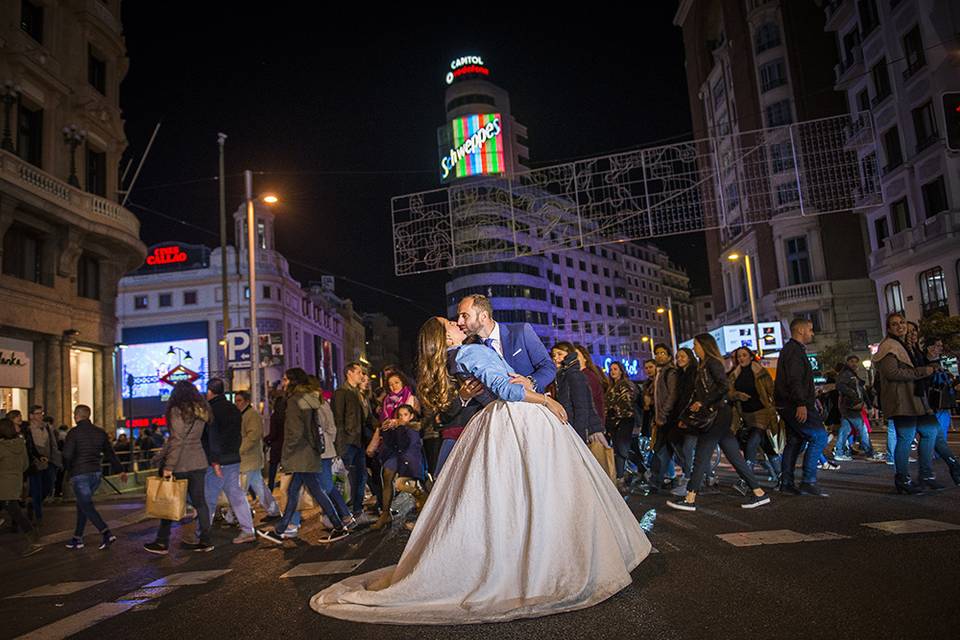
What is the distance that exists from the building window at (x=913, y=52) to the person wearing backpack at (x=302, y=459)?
2593 centimetres

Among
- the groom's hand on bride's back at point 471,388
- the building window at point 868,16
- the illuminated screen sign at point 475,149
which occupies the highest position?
the illuminated screen sign at point 475,149

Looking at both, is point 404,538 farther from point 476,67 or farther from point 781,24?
point 476,67

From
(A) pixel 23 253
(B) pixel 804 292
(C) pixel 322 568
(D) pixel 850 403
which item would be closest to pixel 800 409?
(D) pixel 850 403

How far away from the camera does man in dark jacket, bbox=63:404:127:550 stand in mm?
9188

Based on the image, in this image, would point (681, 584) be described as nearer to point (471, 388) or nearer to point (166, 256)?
point (471, 388)

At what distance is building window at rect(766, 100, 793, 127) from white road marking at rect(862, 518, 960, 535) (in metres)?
38.9

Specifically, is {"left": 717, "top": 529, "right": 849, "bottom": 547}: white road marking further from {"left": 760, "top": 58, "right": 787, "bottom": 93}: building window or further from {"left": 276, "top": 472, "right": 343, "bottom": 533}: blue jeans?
{"left": 760, "top": 58, "right": 787, "bottom": 93}: building window

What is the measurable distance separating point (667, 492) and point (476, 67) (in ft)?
281

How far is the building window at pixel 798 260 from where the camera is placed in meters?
40.3

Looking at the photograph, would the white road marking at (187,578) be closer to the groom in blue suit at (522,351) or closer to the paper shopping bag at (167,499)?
the paper shopping bag at (167,499)

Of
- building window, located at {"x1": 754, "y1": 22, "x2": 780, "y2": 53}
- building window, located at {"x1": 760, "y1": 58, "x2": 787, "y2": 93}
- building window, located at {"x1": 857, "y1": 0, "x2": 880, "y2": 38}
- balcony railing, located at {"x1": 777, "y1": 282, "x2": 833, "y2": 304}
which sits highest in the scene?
building window, located at {"x1": 754, "y1": 22, "x2": 780, "y2": 53}

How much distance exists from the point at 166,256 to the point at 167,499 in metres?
66.7

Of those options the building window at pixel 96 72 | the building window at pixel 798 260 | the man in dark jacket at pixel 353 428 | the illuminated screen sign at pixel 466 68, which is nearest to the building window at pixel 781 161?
the building window at pixel 798 260

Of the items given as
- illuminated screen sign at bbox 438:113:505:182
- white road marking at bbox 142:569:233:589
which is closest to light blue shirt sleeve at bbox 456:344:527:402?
white road marking at bbox 142:569:233:589
